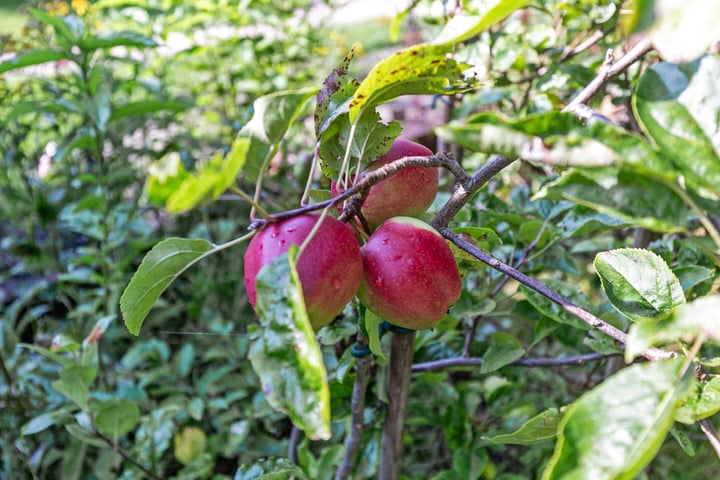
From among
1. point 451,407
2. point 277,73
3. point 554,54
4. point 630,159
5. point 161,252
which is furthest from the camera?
point 277,73

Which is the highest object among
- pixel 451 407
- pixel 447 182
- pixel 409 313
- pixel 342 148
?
pixel 342 148

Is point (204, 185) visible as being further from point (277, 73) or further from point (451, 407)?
point (277, 73)

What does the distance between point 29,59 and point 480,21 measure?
910 millimetres

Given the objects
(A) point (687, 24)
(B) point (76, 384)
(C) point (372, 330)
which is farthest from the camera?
(B) point (76, 384)

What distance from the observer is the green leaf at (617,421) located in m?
0.33

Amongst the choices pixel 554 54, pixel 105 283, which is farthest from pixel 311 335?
pixel 105 283

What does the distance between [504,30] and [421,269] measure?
76cm

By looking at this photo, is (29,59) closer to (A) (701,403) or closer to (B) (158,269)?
(B) (158,269)

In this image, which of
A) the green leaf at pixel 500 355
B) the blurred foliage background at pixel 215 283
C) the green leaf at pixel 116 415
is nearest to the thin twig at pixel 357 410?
the blurred foliage background at pixel 215 283

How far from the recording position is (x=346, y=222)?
0.51 meters

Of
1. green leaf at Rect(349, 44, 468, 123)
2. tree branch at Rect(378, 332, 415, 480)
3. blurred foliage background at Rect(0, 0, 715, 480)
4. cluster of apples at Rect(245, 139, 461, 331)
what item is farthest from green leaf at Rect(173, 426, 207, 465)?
green leaf at Rect(349, 44, 468, 123)

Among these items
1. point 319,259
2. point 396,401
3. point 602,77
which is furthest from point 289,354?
point 396,401

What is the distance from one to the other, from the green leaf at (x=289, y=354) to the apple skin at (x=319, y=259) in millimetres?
38

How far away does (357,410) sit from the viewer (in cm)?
70
